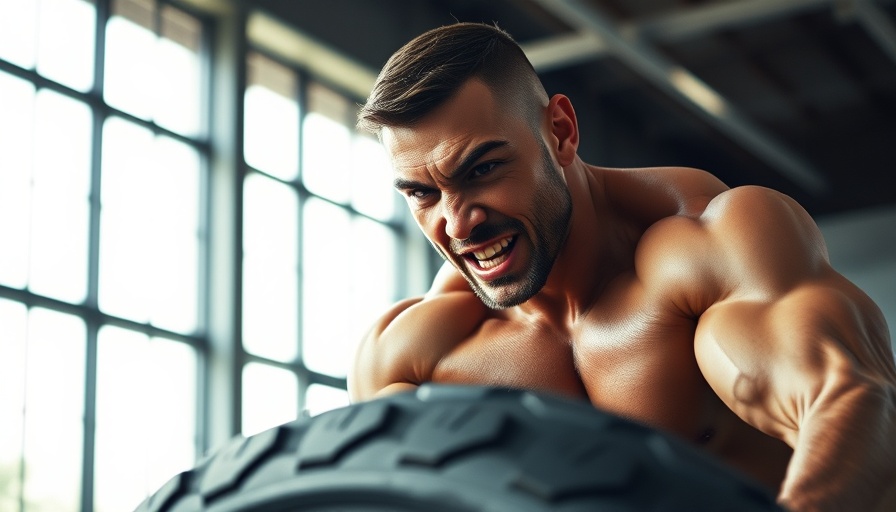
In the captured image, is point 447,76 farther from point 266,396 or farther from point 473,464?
point 266,396

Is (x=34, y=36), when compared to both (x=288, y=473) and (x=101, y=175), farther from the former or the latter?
(x=288, y=473)

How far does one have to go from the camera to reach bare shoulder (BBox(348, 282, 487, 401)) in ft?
4.84

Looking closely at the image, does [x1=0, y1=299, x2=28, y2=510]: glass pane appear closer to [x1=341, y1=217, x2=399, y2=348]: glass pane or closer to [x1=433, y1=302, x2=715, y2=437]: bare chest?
[x1=341, y1=217, x2=399, y2=348]: glass pane

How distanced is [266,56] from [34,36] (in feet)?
4.88

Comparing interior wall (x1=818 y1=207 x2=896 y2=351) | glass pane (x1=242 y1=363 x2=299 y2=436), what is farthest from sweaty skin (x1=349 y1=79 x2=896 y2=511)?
interior wall (x1=818 y1=207 x2=896 y2=351)

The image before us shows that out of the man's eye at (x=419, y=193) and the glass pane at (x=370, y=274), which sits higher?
the glass pane at (x=370, y=274)

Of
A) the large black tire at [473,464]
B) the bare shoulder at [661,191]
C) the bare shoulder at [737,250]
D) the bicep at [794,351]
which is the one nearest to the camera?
the large black tire at [473,464]

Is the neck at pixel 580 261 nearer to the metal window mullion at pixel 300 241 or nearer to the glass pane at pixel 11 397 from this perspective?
the glass pane at pixel 11 397

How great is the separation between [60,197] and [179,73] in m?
1.01

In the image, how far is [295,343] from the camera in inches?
235

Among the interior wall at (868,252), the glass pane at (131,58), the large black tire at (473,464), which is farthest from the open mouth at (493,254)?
the interior wall at (868,252)

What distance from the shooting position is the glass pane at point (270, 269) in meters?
5.81

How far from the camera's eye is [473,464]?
47cm

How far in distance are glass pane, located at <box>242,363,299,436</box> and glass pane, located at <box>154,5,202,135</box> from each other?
1.18 m
